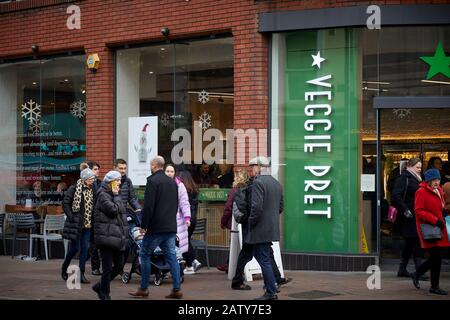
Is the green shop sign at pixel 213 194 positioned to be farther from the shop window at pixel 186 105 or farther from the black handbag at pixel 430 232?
the black handbag at pixel 430 232

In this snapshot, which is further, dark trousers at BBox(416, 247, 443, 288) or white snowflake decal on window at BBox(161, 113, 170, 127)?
white snowflake decal on window at BBox(161, 113, 170, 127)

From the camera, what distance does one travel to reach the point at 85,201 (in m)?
13.7

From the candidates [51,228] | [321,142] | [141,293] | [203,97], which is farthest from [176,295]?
[51,228]

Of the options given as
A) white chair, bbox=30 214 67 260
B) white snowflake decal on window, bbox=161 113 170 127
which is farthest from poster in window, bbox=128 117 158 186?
white chair, bbox=30 214 67 260

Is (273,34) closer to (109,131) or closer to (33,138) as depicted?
(109,131)

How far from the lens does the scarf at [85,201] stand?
1367 centimetres

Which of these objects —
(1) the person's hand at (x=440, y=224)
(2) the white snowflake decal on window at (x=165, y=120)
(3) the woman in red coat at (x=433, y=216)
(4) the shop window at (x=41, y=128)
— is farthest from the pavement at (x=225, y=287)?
(4) the shop window at (x=41, y=128)

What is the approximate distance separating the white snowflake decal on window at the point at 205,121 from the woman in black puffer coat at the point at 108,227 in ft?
16.4

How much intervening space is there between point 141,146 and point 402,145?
5116mm

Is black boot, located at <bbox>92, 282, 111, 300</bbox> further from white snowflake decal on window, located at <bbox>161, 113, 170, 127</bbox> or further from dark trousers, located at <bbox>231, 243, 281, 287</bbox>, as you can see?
white snowflake decal on window, located at <bbox>161, 113, 170, 127</bbox>

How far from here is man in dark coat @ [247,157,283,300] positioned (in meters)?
11.6

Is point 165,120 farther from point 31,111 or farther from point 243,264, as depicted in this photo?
point 243,264

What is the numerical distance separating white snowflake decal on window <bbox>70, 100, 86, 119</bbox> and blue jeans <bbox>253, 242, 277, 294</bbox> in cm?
765
